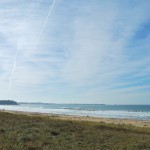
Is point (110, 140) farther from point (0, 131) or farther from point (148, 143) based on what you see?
point (0, 131)

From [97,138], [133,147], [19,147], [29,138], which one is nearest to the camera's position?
[19,147]

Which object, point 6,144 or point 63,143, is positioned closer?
point 6,144

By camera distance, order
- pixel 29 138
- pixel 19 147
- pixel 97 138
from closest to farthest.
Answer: pixel 19 147
pixel 29 138
pixel 97 138

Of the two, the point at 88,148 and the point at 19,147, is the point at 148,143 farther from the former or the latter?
the point at 19,147

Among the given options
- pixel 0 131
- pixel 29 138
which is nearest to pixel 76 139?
pixel 29 138

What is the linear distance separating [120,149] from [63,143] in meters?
3.24

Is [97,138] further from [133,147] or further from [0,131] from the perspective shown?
[0,131]

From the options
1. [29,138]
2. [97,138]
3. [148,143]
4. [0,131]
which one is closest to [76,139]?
[97,138]

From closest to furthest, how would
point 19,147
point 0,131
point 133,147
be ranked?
point 19,147 < point 133,147 < point 0,131

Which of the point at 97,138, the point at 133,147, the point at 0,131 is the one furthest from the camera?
the point at 0,131

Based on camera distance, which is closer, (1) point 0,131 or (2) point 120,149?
(2) point 120,149

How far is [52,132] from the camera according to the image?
19875 millimetres

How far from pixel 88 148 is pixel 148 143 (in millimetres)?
4583

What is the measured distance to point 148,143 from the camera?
16797 mm
